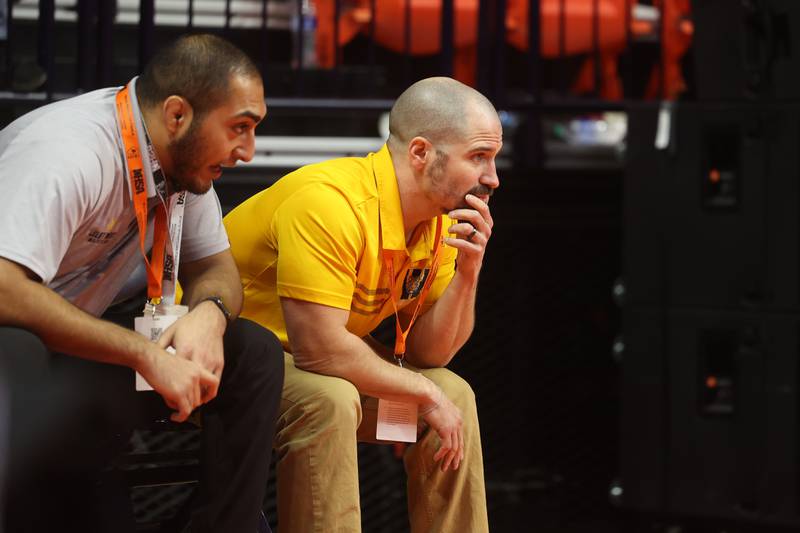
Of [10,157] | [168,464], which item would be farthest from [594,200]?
[10,157]

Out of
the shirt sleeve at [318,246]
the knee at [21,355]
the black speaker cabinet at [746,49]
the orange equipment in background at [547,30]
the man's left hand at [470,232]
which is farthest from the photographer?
the orange equipment in background at [547,30]

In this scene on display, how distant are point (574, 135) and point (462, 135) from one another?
267 cm

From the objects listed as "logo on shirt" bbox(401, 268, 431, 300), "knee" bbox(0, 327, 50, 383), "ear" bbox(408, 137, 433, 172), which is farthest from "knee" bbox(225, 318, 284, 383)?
"ear" bbox(408, 137, 433, 172)

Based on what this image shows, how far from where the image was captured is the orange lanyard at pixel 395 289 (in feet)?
7.96

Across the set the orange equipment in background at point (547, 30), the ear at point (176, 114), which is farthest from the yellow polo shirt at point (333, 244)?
the orange equipment in background at point (547, 30)

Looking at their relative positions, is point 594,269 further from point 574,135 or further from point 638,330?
point 574,135

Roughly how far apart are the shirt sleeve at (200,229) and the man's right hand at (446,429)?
1.77 ft

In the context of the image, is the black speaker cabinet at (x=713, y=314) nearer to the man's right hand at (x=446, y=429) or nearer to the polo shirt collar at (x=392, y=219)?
the polo shirt collar at (x=392, y=219)

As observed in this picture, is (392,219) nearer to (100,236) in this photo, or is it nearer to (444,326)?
(444,326)

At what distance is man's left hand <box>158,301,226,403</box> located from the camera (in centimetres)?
197

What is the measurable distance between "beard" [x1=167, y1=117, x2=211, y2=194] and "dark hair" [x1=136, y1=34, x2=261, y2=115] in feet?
0.14

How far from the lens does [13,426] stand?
1817 millimetres

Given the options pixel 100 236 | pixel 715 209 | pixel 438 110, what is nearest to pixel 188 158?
pixel 100 236

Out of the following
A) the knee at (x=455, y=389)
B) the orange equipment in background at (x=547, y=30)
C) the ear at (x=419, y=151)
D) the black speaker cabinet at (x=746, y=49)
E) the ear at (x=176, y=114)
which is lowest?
the knee at (x=455, y=389)
